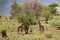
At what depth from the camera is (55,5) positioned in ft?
125

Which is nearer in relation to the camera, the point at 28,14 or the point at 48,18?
the point at 28,14

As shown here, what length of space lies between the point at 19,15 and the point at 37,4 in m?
3.39

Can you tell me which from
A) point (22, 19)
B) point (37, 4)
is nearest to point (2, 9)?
point (37, 4)

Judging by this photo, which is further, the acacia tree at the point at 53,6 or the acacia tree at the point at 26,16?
the acacia tree at the point at 53,6

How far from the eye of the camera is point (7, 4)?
3656 centimetres

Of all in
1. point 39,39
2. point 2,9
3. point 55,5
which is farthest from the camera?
point 55,5

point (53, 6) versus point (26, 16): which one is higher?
point (53, 6)

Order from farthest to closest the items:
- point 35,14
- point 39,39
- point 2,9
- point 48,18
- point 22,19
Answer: point 2,9, point 48,18, point 35,14, point 22,19, point 39,39

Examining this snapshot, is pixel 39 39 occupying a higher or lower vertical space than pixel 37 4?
lower

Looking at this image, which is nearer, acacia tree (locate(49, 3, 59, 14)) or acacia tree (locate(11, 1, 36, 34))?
acacia tree (locate(11, 1, 36, 34))

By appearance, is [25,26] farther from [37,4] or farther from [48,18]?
[48,18]

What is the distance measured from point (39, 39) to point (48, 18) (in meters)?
16.1

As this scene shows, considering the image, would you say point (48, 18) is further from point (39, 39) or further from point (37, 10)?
Result: point (39, 39)

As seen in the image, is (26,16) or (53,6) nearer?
(26,16)
